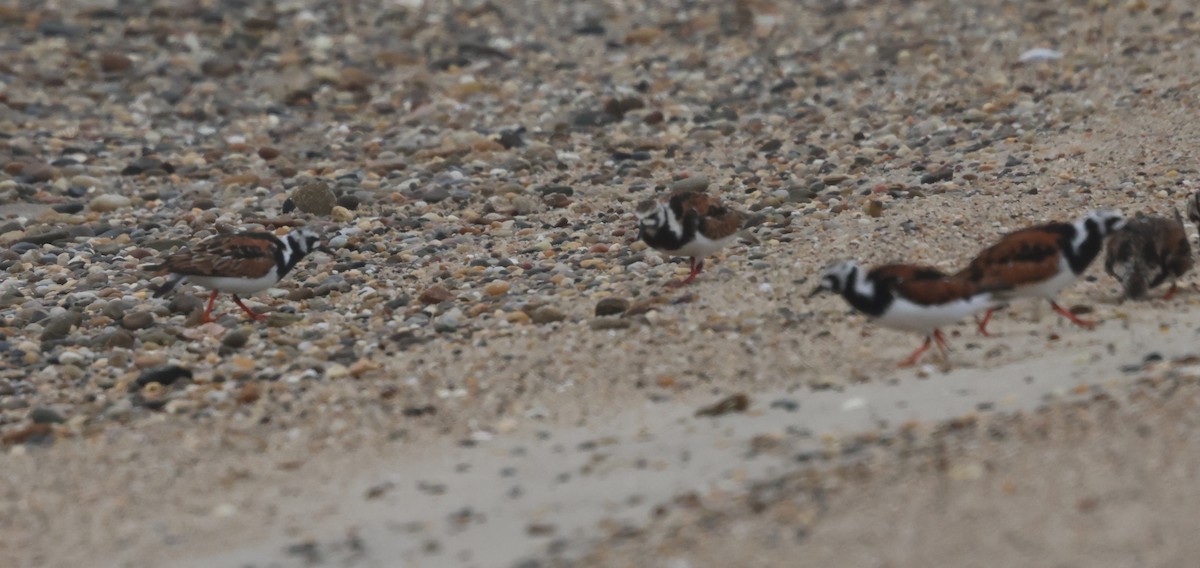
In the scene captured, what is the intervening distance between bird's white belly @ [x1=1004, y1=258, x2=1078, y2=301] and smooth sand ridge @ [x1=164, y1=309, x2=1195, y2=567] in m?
0.34

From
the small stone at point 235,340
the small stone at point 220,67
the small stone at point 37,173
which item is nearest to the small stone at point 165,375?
the small stone at point 235,340

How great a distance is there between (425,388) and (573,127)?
6883mm

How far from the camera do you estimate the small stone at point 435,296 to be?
10.7 metres

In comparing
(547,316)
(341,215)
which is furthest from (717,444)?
(341,215)

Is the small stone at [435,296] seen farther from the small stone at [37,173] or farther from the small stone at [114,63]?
the small stone at [114,63]

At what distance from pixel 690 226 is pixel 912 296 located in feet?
7.18

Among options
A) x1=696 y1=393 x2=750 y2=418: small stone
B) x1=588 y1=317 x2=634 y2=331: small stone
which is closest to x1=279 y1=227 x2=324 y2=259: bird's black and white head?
x1=588 y1=317 x2=634 y2=331: small stone

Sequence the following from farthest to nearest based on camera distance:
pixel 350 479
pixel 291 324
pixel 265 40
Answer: pixel 265 40 < pixel 291 324 < pixel 350 479

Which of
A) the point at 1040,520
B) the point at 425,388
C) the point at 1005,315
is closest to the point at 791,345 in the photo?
the point at 1005,315

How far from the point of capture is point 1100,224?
9008 mm

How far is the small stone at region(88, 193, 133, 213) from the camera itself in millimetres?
13852

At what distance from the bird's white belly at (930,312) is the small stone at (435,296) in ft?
11.2

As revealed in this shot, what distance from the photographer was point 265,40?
18.8m

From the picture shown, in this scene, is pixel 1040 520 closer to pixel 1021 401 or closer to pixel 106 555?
pixel 1021 401
